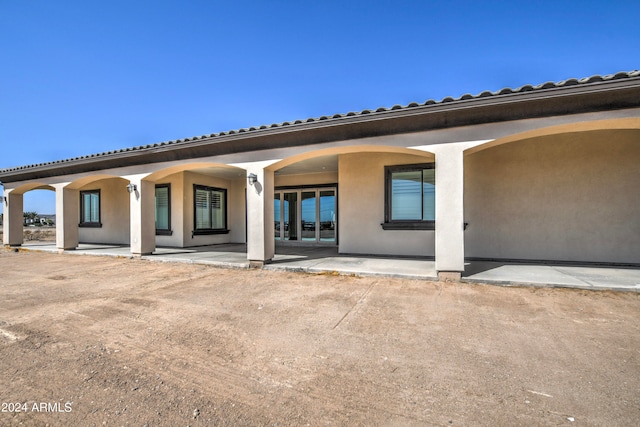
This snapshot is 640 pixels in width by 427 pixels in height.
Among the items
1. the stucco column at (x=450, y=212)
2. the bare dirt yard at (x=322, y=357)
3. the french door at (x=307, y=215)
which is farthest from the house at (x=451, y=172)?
the bare dirt yard at (x=322, y=357)

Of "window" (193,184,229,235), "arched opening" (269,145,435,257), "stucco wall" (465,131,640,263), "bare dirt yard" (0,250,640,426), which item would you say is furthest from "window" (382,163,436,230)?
"window" (193,184,229,235)

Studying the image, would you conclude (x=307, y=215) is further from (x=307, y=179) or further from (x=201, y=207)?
(x=201, y=207)

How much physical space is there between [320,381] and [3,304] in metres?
5.28

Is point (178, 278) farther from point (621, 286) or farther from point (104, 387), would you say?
point (621, 286)

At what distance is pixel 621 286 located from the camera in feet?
15.0

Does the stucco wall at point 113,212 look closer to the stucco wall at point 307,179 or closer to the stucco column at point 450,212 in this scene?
the stucco wall at point 307,179

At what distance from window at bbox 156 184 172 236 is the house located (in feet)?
1.78

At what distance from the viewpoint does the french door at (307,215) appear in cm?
1113

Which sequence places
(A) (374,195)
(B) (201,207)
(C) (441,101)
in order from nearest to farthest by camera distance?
(C) (441,101)
(A) (374,195)
(B) (201,207)

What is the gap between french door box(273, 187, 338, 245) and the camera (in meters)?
11.1

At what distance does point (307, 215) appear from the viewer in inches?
453

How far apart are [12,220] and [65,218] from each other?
393 centimetres

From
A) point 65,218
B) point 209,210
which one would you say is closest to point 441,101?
point 209,210

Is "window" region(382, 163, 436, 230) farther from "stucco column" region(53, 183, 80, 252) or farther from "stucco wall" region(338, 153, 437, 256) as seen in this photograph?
"stucco column" region(53, 183, 80, 252)
